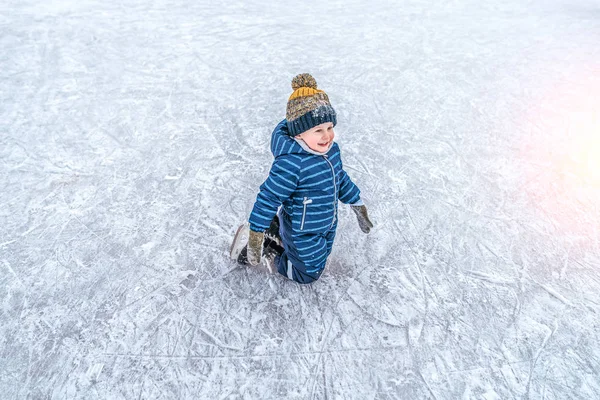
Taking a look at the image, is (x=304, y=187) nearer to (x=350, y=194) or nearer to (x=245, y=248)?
(x=350, y=194)

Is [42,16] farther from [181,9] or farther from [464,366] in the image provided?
[464,366]

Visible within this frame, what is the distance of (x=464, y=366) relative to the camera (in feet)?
7.52

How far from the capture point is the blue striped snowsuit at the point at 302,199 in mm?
2127

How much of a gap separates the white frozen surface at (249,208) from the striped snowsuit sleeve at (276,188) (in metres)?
0.63

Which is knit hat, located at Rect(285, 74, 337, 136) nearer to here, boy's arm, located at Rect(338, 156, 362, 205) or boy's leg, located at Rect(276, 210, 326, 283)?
boy's arm, located at Rect(338, 156, 362, 205)

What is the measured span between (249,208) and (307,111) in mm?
1424

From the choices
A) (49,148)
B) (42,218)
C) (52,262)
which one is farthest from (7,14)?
(52,262)

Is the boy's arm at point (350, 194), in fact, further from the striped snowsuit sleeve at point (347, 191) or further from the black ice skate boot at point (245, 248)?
the black ice skate boot at point (245, 248)

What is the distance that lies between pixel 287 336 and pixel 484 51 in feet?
19.1

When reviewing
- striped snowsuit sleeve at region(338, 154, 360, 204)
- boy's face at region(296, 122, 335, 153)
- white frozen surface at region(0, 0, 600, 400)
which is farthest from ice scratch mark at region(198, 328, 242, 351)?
boy's face at region(296, 122, 335, 153)

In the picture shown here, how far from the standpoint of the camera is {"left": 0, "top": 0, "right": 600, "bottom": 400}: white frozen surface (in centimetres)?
226

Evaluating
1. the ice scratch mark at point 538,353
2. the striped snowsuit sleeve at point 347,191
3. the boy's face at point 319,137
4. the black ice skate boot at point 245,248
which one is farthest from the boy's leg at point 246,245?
the ice scratch mark at point 538,353

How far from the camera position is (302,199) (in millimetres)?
2232

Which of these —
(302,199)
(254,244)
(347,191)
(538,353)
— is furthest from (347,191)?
(538,353)
